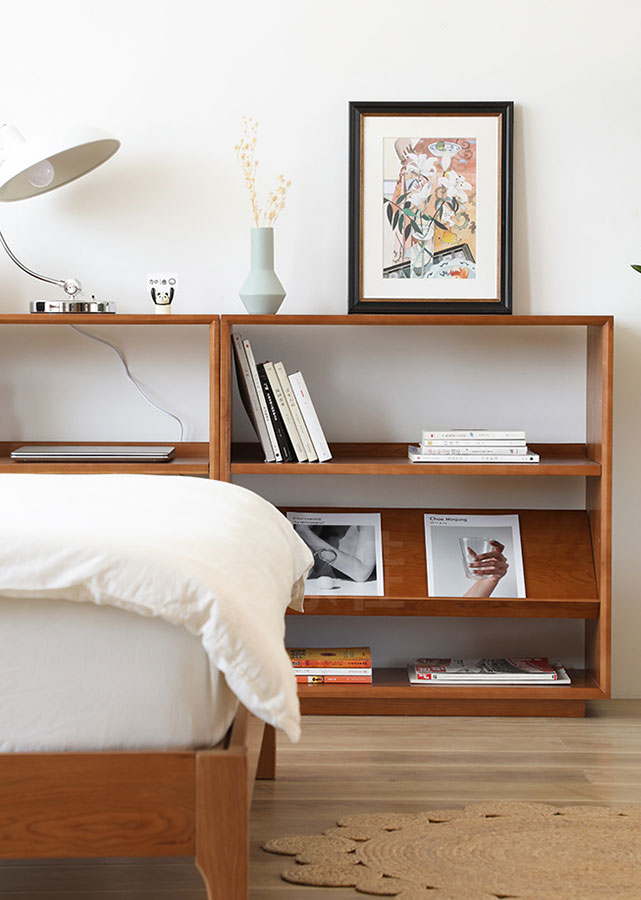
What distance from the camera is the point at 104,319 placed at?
2434mm

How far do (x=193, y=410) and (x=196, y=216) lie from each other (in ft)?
1.78

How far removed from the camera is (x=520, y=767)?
6.97 ft

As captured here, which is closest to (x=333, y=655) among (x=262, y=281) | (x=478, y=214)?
(x=262, y=281)

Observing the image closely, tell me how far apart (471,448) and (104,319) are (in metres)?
0.99

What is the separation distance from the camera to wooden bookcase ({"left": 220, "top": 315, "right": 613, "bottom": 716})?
2.44 metres

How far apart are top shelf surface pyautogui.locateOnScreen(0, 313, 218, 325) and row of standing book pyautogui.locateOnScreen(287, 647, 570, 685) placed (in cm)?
92

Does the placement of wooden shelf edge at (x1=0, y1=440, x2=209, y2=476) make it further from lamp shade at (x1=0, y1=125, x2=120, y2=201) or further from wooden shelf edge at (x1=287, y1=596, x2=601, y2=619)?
lamp shade at (x1=0, y1=125, x2=120, y2=201)

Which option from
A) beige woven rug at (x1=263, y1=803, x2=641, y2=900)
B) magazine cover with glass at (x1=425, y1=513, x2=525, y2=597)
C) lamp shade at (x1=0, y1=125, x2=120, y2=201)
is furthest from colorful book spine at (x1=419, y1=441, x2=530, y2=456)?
lamp shade at (x1=0, y1=125, x2=120, y2=201)

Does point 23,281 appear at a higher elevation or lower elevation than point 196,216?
lower

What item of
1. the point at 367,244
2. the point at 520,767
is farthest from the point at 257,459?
the point at 520,767

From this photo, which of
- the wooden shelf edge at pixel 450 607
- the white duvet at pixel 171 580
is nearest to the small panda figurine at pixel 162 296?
the wooden shelf edge at pixel 450 607

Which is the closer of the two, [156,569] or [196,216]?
[156,569]

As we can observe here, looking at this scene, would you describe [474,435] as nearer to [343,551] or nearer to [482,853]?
[343,551]

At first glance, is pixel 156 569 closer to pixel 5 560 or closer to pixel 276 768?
pixel 5 560
